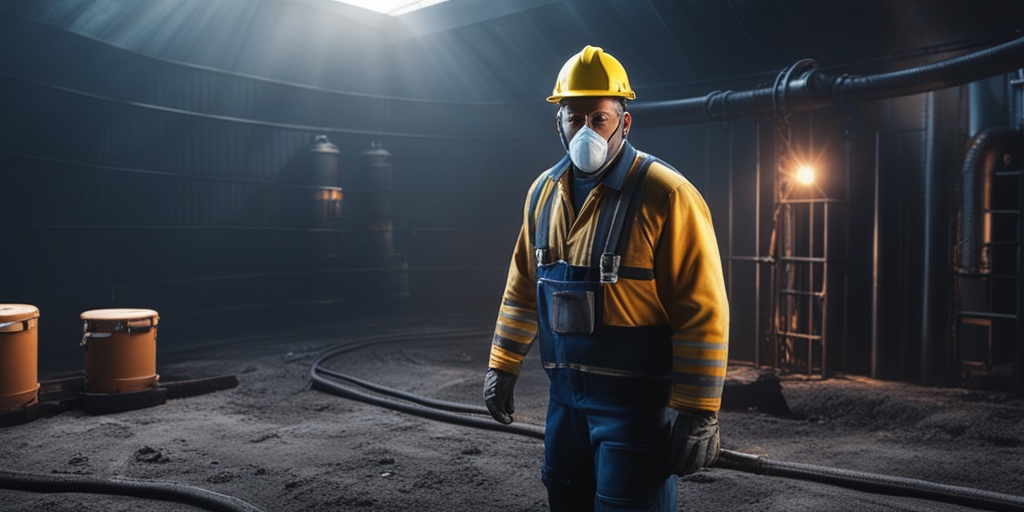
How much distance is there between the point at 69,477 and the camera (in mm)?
4770

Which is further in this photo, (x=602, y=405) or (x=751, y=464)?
(x=751, y=464)

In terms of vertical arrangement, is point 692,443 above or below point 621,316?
below

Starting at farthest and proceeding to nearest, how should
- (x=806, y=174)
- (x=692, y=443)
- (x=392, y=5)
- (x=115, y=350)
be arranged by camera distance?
1. (x=392, y=5)
2. (x=806, y=174)
3. (x=115, y=350)
4. (x=692, y=443)

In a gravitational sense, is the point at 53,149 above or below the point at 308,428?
above

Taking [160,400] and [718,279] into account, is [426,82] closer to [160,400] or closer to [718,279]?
Result: [160,400]

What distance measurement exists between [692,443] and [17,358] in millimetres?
6258

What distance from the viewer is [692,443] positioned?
2441mm

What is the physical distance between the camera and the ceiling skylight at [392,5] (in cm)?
1363

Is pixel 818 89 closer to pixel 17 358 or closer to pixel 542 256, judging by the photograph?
pixel 542 256

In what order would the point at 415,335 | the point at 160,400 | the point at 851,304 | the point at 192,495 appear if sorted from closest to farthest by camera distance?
the point at 192,495
the point at 160,400
the point at 851,304
the point at 415,335

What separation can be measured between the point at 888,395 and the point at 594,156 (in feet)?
22.5

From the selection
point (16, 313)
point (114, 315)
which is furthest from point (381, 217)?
point (16, 313)

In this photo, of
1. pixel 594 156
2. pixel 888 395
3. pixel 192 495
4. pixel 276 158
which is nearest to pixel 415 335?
pixel 276 158

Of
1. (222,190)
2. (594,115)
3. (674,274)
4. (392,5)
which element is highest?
(392,5)
